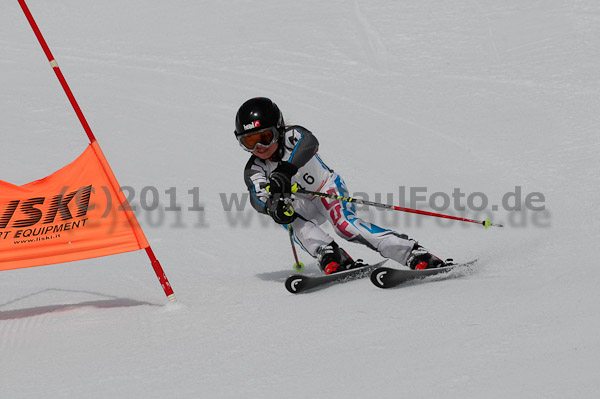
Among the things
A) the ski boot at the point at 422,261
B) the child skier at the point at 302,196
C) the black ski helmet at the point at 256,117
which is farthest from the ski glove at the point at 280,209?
the ski boot at the point at 422,261

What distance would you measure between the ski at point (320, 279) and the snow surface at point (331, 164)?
0.30 feet

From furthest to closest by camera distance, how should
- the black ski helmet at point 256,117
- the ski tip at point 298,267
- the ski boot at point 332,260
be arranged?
1. the ski tip at point 298,267
2. the ski boot at point 332,260
3. the black ski helmet at point 256,117

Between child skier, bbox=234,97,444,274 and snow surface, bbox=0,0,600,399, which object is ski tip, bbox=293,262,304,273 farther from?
child skier, bbox=234,97,444,274

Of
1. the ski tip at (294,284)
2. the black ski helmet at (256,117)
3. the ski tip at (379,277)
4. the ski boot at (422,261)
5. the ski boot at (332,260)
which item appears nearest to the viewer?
the ski tip at (379,277)

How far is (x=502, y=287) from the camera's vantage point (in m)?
4.48

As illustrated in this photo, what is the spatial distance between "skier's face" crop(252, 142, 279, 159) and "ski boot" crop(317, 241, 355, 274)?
2.60 ft

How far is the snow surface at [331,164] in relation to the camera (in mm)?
3520

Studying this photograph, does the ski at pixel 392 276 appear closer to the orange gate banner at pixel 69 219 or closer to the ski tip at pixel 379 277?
the ski tip at pixel 379 277

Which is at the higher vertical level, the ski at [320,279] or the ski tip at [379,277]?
the ski tip at [379,277]

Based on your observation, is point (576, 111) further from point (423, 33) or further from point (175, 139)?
point (175, 139)

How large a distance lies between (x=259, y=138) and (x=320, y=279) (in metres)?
1.11

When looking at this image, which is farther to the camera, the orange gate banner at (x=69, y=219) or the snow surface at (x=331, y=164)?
the orange gate banner at (x=69, y=219)

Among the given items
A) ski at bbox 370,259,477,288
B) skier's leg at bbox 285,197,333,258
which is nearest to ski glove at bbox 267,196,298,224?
skier's leg at bbox 285,197,333,258

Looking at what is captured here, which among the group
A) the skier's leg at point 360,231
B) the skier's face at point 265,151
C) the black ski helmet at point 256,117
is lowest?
the skier's leg at point 360,231
